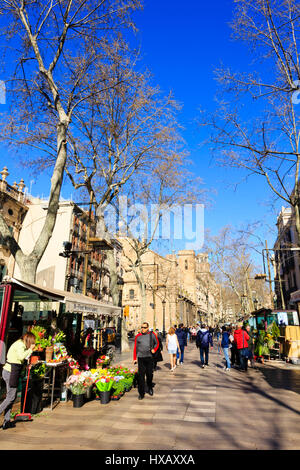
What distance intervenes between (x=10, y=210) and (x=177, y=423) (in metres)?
29.9

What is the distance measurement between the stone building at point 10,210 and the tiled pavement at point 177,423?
24.2 metres

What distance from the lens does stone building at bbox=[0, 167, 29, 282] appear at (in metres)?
28.4

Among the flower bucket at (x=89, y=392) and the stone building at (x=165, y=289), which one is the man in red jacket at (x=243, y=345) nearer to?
the flower bucket at (x=89, y=392)

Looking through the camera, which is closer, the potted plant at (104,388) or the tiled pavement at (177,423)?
the tiled pavement at (177,423)

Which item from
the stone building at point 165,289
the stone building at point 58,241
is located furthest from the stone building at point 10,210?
the stone building at point 165,289

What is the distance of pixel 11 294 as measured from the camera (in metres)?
5.85

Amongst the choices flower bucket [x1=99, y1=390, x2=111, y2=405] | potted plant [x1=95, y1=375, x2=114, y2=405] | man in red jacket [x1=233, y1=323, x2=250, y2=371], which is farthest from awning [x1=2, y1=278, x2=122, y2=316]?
man in red jacket [x1=233, y1=323, x2=250, y2=371]

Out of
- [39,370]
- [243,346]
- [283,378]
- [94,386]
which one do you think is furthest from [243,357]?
[39,370]

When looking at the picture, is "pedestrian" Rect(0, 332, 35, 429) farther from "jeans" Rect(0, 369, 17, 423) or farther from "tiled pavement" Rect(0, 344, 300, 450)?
"tiled pavement" Rect(0, 344, 300, 450)

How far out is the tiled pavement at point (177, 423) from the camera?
4391 millimetres

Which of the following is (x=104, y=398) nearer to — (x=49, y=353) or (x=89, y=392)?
(x=89, y=392)

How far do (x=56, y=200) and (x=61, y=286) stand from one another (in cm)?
2744

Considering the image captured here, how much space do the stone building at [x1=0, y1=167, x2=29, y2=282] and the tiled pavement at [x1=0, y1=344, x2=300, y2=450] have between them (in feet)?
79.3

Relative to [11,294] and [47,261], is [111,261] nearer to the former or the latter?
[11,294]
